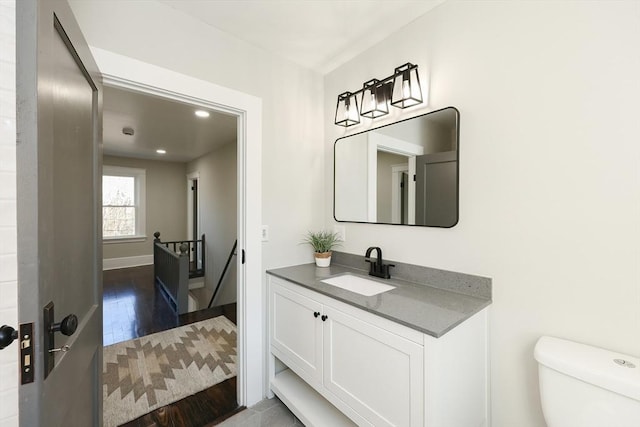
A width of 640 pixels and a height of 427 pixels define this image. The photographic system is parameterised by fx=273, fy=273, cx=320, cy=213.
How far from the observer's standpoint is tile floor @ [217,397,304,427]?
1.70m

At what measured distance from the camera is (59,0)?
2.71 feet

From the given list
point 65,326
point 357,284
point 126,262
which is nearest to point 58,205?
point 65,326

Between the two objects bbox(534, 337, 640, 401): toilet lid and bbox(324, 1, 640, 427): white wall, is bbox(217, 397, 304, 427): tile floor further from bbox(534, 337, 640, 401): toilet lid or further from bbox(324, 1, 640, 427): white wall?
bbox(534, 337, 640, 401): toilet lid

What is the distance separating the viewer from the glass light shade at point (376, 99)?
1.79 m

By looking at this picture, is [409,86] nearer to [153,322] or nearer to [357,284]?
[357,284]

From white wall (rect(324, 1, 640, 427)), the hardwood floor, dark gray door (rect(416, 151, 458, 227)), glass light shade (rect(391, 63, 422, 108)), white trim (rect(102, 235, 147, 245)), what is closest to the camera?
white wall (rect(324, 1, 640, 427))

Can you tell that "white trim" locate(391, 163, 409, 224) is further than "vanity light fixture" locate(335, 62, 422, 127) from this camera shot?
Yes

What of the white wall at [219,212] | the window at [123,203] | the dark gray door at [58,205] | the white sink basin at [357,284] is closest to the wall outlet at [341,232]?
the white sink basin at [357,284]

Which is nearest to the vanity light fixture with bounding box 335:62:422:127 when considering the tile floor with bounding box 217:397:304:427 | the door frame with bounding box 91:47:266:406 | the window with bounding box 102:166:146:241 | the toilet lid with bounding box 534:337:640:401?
the door frame with bounding box 91:47:266:406

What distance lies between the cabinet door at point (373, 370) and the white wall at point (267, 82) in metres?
0.81

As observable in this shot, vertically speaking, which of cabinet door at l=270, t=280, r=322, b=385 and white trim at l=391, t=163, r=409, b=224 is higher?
white trim at l=391, t=163, r=409, b=224

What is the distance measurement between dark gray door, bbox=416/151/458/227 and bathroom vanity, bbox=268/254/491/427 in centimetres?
31

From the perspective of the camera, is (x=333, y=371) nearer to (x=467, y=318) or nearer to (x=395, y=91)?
(x=467, y=318)

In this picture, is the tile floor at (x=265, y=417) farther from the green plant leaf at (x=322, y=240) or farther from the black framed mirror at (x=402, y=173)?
the black framed mirror at (x=402, y=173)
